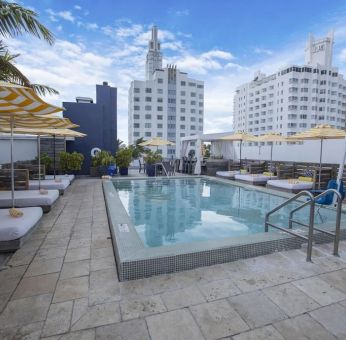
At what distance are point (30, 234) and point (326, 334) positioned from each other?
435cm

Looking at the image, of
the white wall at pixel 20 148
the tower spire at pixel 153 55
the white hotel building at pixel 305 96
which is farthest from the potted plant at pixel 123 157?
the tower spire at pixel 153 55

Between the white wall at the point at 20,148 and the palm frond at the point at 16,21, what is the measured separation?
18.4 ft

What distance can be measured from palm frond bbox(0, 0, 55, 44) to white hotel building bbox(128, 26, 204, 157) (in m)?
52.0

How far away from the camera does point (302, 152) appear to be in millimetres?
11664

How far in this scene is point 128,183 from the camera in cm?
1136

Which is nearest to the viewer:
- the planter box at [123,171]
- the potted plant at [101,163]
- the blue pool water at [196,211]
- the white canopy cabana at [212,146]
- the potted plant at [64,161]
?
the blue pool water at [196,211]

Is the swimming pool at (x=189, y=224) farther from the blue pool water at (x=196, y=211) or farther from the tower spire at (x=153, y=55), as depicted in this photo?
the tower spire at (x=153, y=55)

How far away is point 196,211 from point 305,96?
220ft

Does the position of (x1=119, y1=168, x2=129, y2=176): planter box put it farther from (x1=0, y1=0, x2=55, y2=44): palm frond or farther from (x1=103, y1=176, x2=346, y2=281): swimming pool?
(x1=0, y1=0, x2=55, y2=44): palm frond

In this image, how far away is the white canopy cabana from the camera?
1502 centimetres

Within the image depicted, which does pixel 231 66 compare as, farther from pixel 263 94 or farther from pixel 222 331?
pixel 222 331

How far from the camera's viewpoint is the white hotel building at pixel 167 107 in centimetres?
6122

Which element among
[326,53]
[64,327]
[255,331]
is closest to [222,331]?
[255,331]

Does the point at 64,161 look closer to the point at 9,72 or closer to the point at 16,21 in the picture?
the point at 9,72
